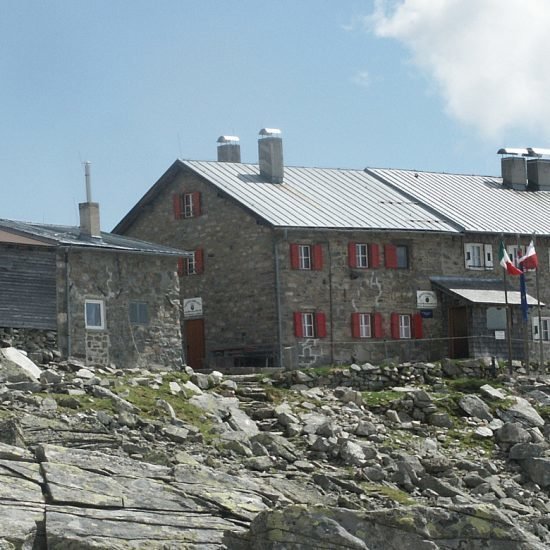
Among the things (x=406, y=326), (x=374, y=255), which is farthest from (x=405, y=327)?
(x=374, y=255)

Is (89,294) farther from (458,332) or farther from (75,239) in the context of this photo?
(458,332)

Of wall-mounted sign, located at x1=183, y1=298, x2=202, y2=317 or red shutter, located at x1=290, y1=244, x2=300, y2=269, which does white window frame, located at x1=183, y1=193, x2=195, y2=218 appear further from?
red shutter, located at x1=290, y1=244, x2=300, y2=269

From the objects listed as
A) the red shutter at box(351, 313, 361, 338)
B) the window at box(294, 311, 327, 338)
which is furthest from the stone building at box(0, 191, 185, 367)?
the red shutter at box(351, 313, 361, 338)

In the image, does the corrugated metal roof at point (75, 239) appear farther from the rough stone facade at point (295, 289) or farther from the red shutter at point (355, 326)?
the red shutter at point (355, 326)

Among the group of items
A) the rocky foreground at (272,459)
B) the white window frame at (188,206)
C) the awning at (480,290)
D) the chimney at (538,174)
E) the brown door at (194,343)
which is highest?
the chimney at (538,174)

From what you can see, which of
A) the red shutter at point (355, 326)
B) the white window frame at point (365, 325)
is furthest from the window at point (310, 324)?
the white window frame at point (365, 325)

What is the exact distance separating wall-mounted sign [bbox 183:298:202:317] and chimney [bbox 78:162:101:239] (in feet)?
22.2

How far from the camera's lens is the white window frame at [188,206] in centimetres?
6334

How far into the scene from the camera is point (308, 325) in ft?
198

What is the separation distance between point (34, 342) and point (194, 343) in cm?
1068

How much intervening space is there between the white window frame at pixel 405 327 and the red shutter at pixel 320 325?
3.32 m

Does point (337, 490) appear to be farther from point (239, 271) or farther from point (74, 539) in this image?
point (239, 271)

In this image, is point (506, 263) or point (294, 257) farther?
point (294, 257)

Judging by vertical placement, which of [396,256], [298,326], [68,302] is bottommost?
[298,326]
